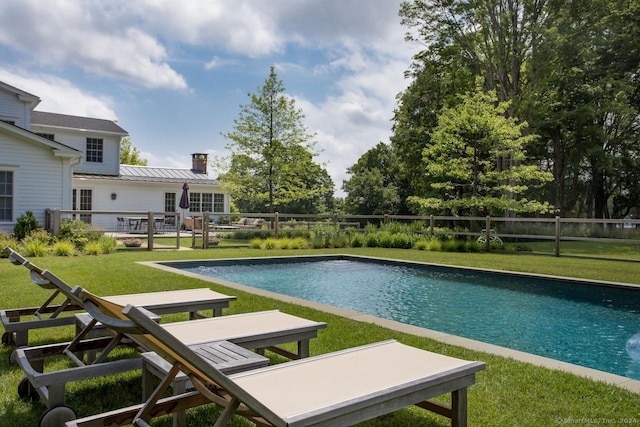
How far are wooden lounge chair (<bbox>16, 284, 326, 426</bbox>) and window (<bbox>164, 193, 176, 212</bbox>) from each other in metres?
21.5

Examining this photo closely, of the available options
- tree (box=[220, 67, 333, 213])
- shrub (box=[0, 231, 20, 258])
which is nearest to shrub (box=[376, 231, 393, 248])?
tree (box=[220, 67, 333, 213])

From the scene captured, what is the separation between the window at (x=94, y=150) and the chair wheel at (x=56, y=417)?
2325 cm

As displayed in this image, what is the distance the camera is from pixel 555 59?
2128 cm

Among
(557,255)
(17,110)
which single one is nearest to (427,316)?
(557,255)

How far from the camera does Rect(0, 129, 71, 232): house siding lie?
15.0 meters

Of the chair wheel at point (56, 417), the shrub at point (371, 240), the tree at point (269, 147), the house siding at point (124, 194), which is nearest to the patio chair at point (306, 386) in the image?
the chair wheel at point (56, 417)

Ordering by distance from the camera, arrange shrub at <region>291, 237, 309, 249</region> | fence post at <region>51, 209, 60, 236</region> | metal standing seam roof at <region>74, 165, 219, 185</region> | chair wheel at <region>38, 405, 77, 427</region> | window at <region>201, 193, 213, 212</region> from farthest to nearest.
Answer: window at <region>201, 193, 213, 212</region>
metal standing seam roof at <region>74, 165, 219, 185</region>
shrub at <region>291, 237, 309, 249</region>
fence post at <region>51, 209, 60, 236</region>
chair wheel at <region>38, 405, 77, 427</region>

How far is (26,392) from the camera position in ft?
9.95

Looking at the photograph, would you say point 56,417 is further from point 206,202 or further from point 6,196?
point 206,202

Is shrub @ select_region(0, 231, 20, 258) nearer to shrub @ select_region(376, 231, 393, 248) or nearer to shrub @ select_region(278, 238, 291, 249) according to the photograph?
shrub @ select_region(278, 238, 291, 249)

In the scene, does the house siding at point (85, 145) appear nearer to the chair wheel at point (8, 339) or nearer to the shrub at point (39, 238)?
the shrub at point (39, 238)

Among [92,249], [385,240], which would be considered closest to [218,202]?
[385,240]

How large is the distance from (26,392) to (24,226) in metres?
13.3

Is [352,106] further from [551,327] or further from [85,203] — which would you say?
[551,327]
